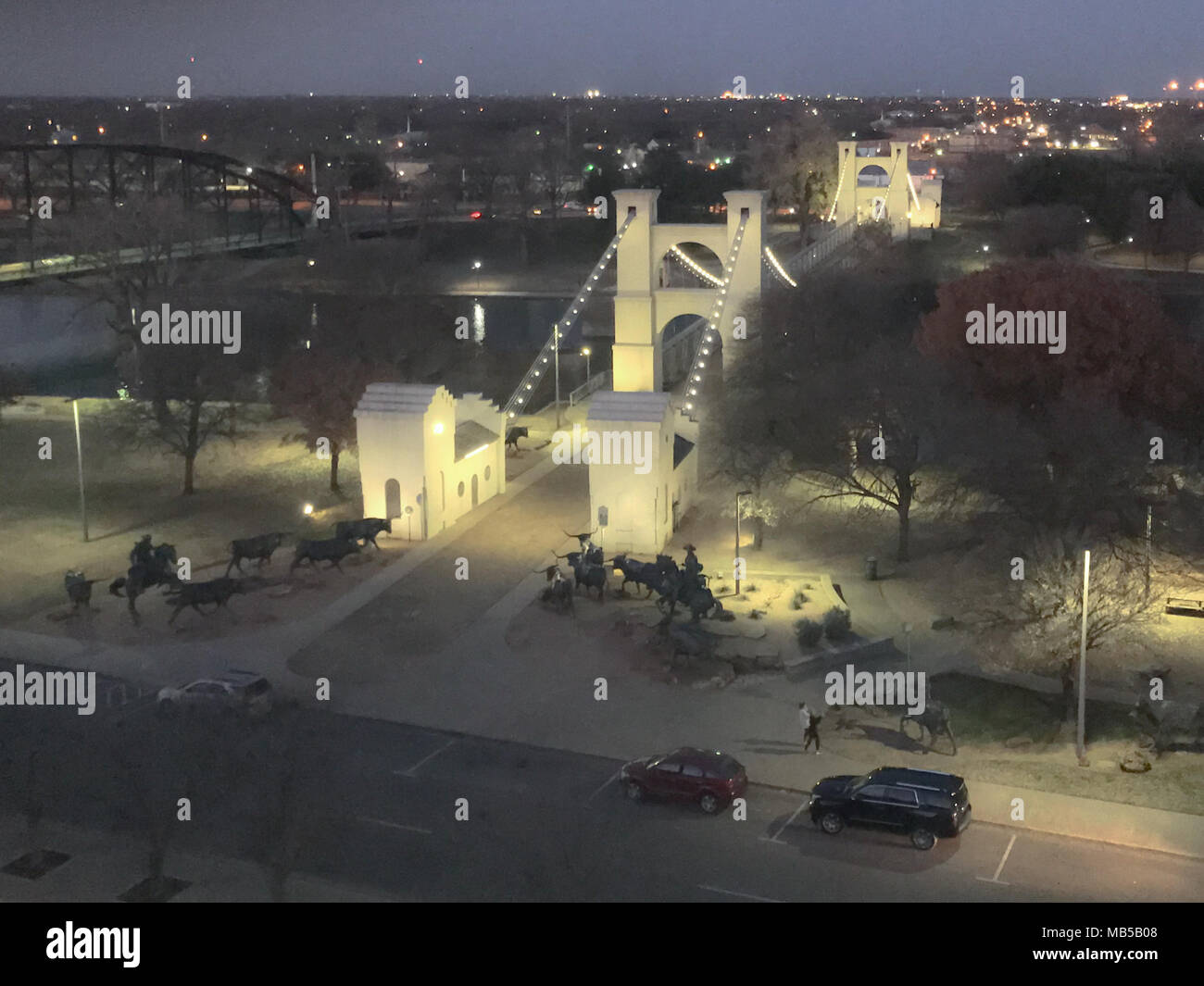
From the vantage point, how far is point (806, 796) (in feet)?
50.6

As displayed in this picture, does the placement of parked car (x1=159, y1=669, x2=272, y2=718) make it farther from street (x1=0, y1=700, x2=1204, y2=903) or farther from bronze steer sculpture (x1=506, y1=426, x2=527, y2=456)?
bronze steer sculpture (x1=506, y1=426, x2=527, y2=456)

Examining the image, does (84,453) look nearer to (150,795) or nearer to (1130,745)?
(150,795)

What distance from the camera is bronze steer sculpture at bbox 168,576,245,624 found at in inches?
835

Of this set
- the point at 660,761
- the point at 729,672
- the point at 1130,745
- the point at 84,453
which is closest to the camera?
the point at 660,761

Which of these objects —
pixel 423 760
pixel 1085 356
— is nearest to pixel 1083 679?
pixel 423 760

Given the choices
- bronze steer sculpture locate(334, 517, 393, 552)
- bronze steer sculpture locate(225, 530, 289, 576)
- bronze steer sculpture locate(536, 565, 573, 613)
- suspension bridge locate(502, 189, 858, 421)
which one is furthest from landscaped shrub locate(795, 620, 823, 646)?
suspension bridge locate(502, 189, 858, 421)

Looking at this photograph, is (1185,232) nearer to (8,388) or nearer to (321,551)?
(321,551)

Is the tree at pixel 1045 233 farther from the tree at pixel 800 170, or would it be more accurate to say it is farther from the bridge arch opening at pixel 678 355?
the tree at pixel 800 170

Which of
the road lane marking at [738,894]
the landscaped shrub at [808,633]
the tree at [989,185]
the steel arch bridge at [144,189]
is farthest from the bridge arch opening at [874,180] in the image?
the road lane marking at [738,894]

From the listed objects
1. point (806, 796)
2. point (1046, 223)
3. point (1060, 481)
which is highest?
point (1046, 223)

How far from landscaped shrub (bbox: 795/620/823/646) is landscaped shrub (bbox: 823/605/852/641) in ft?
0.68

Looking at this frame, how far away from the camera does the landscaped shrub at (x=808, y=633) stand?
65.6ft
